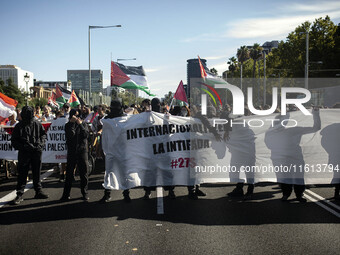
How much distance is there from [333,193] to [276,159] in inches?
71.5

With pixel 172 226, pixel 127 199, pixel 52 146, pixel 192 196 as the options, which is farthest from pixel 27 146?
pixel 172 226

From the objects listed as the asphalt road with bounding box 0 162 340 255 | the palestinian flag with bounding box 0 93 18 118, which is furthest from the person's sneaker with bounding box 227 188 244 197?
the palestinian flag with bounding box 0 93 18 118

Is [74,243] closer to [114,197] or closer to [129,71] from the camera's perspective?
[114,197]

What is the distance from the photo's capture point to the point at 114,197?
866cm

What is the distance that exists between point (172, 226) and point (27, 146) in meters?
3.78

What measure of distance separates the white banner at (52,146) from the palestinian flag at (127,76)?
17.4 feet

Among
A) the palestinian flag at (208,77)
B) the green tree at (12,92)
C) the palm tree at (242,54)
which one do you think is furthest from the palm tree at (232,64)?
the palestinian flag at (208,77)

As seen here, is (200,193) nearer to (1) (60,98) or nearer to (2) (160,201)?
(2) (160,201)

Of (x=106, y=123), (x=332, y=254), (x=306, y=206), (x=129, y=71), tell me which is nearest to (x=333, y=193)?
(x=306, y=206)

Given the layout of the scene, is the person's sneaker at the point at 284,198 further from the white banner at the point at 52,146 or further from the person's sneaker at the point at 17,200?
the white banner at the point at 52,146

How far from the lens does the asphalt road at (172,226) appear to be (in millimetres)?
5422

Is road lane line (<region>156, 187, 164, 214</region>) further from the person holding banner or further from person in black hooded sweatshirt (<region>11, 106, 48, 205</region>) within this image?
person in black hooded sweatshirt (<region>11, 106, 48, 205</region>)

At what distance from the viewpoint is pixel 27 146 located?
8359 mm

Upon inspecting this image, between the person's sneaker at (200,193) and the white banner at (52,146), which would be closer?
the person's sneaker at (200,193)
